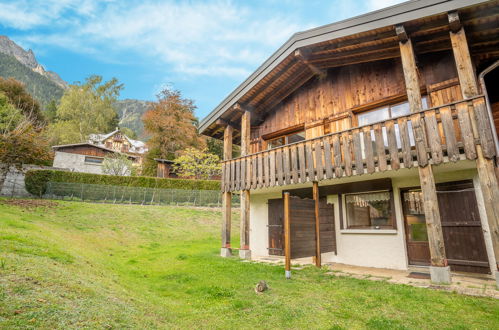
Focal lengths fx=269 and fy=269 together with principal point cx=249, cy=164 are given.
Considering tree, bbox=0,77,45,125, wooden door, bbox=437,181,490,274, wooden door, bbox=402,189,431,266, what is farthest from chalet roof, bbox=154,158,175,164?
wooden door, bbox=437,181,490,274

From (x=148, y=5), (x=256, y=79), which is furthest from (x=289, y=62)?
(x=148, y=5)

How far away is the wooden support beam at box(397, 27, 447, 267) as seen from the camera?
211 inches

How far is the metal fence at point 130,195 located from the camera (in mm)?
19500

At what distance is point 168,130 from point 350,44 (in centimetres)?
3048

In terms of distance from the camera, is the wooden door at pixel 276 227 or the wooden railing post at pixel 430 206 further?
the wooden door at pixel 276 227

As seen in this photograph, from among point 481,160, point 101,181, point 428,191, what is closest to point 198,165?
point 101,181

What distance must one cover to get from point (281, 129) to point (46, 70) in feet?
597

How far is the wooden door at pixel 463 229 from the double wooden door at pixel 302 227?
2.98m

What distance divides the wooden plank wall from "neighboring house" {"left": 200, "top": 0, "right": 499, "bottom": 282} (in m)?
0.04

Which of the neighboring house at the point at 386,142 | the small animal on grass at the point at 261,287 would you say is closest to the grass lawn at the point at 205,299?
the small animal on grass at the point at 261,287

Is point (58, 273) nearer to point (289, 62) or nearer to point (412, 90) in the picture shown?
point (412, 90)

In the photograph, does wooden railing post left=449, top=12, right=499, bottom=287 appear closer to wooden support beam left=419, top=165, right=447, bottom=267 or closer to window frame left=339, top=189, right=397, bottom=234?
wooden support beam left=419, top=165, right=447, bottom=267

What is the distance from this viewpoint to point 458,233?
6551mm

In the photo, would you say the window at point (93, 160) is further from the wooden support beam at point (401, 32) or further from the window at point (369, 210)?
the wooden support beam at point (401, 32)
